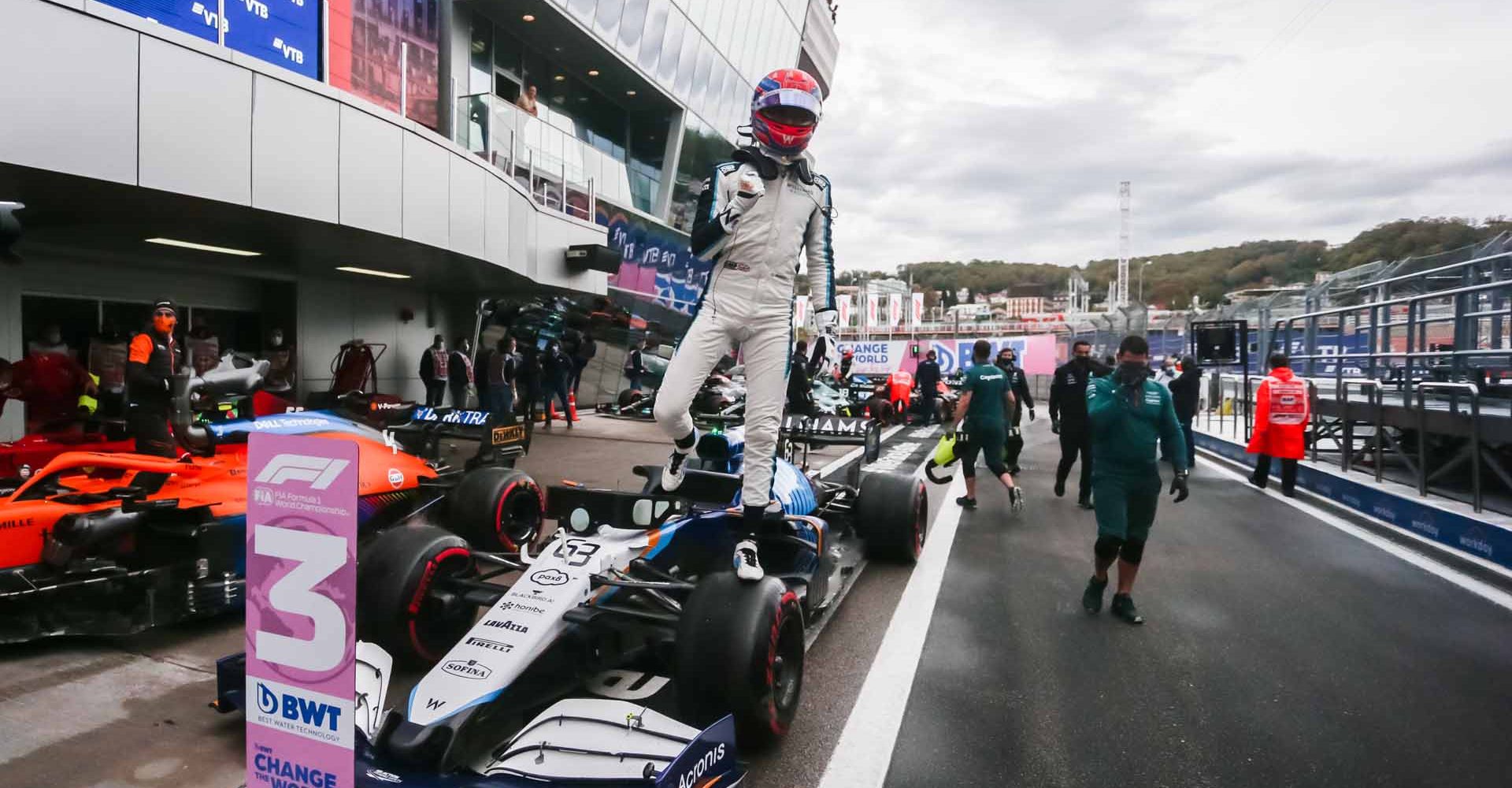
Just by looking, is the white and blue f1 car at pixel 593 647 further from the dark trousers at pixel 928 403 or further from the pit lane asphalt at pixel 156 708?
the dark trousers at pixel 928 403

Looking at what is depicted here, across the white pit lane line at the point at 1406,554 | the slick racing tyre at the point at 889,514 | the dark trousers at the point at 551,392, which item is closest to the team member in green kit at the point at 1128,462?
the slick racing tyre at the point at 889,514

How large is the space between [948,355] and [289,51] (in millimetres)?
26080

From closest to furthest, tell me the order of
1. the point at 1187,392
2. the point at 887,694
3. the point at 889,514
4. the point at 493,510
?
the point at 887,694 < the point at 493,510 < the point at 889,514 < the point at 1187,392

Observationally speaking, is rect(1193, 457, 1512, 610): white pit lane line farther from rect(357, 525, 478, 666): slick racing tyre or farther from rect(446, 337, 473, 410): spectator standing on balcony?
rect(446, 337, 473, 410): spectator standing on balcony

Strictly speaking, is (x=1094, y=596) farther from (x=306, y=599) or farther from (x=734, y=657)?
(x=306, y=599)

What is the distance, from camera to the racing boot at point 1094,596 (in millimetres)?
4906

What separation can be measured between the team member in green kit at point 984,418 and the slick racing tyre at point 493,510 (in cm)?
446

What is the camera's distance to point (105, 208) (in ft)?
25.3

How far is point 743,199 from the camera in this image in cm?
366

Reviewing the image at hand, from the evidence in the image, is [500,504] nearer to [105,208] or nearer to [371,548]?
[371,548]

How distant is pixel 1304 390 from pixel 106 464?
10121mm

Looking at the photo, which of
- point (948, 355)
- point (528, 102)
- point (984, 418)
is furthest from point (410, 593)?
point (948, 355)

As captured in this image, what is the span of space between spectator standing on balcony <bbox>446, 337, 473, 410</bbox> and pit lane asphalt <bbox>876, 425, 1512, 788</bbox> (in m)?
10.1

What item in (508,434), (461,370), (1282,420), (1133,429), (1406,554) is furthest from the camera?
(461,370)
